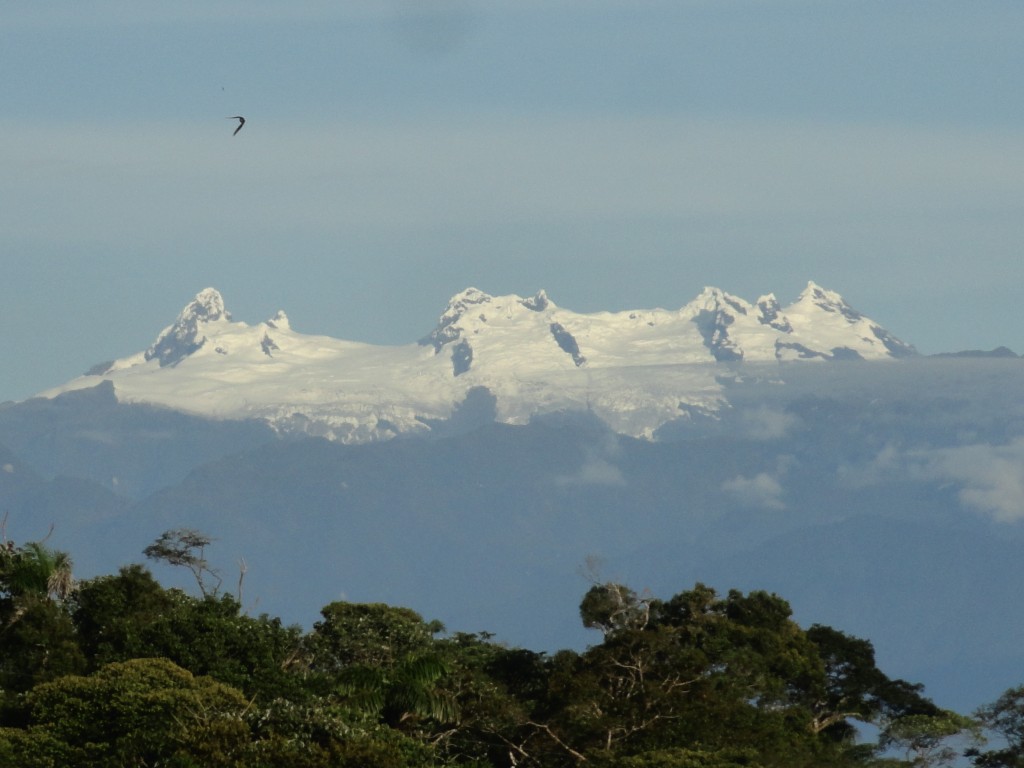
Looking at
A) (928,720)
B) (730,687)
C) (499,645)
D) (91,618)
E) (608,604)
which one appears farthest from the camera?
(928,720)

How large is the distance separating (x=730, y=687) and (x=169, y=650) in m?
22.5

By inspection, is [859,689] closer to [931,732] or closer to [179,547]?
[931,732]

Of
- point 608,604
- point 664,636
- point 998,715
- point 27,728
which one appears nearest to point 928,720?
point 998,715

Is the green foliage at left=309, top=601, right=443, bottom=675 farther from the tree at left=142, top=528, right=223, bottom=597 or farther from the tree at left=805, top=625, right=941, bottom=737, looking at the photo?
the tree at left=805, top=625, right=941, bottom=737

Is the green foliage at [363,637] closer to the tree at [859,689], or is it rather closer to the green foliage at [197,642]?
the green foliage at [197,642]

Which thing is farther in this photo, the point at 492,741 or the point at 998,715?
the point at 998,715

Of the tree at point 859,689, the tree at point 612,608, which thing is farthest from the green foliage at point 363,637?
the tree at point 859,689

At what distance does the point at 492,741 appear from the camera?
232 ft

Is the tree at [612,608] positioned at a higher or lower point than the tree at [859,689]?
higher

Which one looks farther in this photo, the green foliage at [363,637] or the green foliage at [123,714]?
the green foliage at [363,637]

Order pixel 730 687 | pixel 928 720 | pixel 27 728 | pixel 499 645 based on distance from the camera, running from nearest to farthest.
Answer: pixel 27 728
pixel 730 687
pixel 499 645
pixel 928 720

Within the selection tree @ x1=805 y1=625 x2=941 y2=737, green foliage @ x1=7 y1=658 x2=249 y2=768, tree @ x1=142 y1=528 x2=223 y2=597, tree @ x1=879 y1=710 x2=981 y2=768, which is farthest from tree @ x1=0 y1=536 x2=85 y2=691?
tree @ x1=805 y1=625 x2=941 y2=737

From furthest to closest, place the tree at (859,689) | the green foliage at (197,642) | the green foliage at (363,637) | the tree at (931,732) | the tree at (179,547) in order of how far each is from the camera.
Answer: the tree at (859,689) → the tree at (931,732) → the tree at (179,547) → the green foliage at (363,637) → the green foliage at (197,642)

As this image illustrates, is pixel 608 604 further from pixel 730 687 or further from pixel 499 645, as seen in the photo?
pixel 730 687
